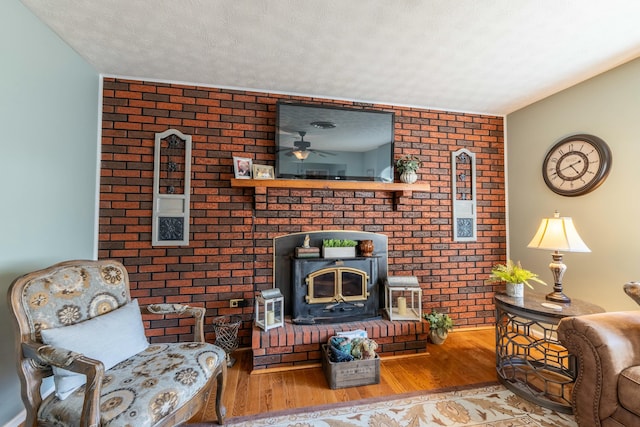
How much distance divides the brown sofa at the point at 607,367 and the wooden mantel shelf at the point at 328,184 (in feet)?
5.11

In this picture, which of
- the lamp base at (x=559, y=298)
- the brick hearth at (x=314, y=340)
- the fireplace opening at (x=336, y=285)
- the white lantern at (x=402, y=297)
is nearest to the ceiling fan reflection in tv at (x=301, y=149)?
the fireplace opening at (x=336, y=285)

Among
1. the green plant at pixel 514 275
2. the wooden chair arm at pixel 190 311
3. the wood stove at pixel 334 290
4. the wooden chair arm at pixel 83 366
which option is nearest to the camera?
the wooden chair arm at pixel 83 366

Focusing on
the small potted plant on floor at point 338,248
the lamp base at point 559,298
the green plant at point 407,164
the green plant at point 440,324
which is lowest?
the green plant at point 440,324

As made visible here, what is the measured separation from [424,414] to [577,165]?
2.51m

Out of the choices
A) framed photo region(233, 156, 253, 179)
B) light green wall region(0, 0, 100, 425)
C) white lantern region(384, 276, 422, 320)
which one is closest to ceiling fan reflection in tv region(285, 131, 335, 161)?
framed photo region(233, 156, 253, 179)

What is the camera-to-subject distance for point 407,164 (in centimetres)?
279

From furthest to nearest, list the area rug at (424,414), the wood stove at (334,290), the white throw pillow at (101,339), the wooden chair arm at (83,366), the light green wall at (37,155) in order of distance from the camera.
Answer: the wood stove at (334,290) → the area rug at (424,414) → the light green wall at (37,155) → the white throw pillow at (101,339) → the wooden chair arm at (83,366)

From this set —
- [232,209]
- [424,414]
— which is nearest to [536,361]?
[424,414]

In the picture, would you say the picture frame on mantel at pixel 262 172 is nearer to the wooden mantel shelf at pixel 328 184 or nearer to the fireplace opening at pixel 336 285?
the wooden mantel shelf at pixel 328 184

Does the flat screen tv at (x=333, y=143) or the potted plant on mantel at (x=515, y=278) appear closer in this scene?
the potted plant on mantel at (x=515, y=278)

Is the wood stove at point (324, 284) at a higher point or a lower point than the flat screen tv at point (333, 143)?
lower

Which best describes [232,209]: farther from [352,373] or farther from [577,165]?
[577,165]

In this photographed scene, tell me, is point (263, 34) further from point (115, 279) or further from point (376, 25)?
point (115, 279)

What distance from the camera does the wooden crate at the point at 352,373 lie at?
6.54ft
